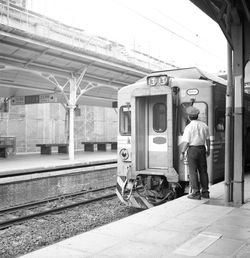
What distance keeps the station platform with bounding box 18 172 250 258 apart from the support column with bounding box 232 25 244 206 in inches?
15.3

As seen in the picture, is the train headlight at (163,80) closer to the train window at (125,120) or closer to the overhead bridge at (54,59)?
the train window at (125,120)

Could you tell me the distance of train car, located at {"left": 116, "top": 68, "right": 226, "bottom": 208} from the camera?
791cm

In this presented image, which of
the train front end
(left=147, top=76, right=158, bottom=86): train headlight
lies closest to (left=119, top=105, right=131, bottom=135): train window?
the train front end

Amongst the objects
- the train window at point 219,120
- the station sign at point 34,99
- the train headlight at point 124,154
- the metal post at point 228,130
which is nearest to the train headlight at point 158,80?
the train window at point 219,120

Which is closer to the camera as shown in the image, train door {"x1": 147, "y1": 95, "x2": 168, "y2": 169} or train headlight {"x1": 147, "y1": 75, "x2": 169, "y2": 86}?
train headlight {"x1": 147, "y1": 75, "x2": 169, "y2": 86}

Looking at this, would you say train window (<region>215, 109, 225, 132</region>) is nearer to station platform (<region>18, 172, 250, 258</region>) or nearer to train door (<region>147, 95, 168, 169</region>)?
train door (<region>147, 95, 168, 169</region>)

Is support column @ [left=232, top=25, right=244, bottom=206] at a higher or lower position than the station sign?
lower

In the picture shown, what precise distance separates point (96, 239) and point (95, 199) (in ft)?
20.7

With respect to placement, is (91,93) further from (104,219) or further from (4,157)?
(104,219)

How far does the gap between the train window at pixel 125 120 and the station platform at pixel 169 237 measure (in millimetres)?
2815

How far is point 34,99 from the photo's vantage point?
1753 cm

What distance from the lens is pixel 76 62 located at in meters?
15.2

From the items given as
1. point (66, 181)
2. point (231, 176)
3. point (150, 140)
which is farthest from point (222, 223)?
point (66, 181)

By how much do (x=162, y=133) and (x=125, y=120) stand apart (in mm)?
990
